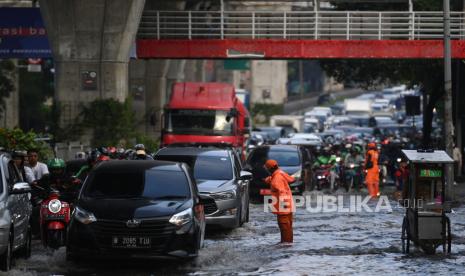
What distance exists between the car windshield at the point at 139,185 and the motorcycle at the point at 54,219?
0.53m

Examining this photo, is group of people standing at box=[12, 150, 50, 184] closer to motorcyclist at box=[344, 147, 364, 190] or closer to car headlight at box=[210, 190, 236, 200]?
car headlight at box=[210, 190, 236, 200]

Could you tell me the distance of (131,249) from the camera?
18.8m

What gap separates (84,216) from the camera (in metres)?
19.0

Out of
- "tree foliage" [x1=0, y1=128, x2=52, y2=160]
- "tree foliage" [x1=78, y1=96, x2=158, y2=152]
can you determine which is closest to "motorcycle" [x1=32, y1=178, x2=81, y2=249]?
"tree foliage" [x1=0, y1=128, x2=52, y2=160]

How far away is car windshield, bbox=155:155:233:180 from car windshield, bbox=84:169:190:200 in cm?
580

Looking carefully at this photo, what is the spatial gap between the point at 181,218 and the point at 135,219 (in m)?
0.69

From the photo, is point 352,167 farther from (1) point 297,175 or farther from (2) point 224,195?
(2) point 224,195

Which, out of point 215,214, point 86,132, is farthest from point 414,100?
point 215,214

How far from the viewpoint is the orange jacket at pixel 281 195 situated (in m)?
23.1

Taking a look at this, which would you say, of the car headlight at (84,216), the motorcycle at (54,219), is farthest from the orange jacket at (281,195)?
the car headlight at (84,216)

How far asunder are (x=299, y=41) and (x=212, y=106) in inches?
210

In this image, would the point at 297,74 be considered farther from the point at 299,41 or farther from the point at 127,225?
the point at 127,225

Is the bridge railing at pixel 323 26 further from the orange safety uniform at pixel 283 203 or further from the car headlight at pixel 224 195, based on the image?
the orange safety uniform at pixel 283 203

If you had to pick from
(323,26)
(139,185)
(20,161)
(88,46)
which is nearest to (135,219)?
(139,185)
